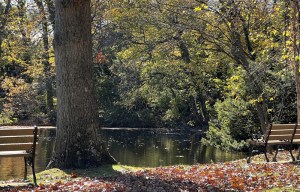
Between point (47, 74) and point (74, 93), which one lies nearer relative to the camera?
point (74, 93)

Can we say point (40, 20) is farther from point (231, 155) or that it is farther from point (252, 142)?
point (252, 142)

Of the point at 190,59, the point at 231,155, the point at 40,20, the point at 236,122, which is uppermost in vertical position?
the point at 40,20

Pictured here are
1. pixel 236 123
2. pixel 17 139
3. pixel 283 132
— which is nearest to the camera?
pixel 17 139

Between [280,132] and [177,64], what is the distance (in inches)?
714

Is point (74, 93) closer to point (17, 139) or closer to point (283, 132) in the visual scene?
point (17, 139)

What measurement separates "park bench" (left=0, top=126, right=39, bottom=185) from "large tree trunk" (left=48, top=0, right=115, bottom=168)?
1384 millimetres

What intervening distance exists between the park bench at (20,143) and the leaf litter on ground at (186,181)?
60cm

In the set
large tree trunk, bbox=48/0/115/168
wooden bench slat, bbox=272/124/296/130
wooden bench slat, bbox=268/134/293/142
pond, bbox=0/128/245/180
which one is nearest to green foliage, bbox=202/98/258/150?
pond, bbox=0/128/245/180

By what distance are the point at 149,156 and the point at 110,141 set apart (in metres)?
7.02

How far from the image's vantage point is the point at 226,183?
7730mm

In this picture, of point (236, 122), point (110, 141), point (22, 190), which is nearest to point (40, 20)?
point (110, 141)

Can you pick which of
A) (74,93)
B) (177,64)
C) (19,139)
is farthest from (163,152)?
(19,139)

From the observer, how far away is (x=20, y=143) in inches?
314

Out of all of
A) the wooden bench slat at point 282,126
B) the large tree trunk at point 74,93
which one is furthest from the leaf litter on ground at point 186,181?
the wooden bench slat at point 282,126
